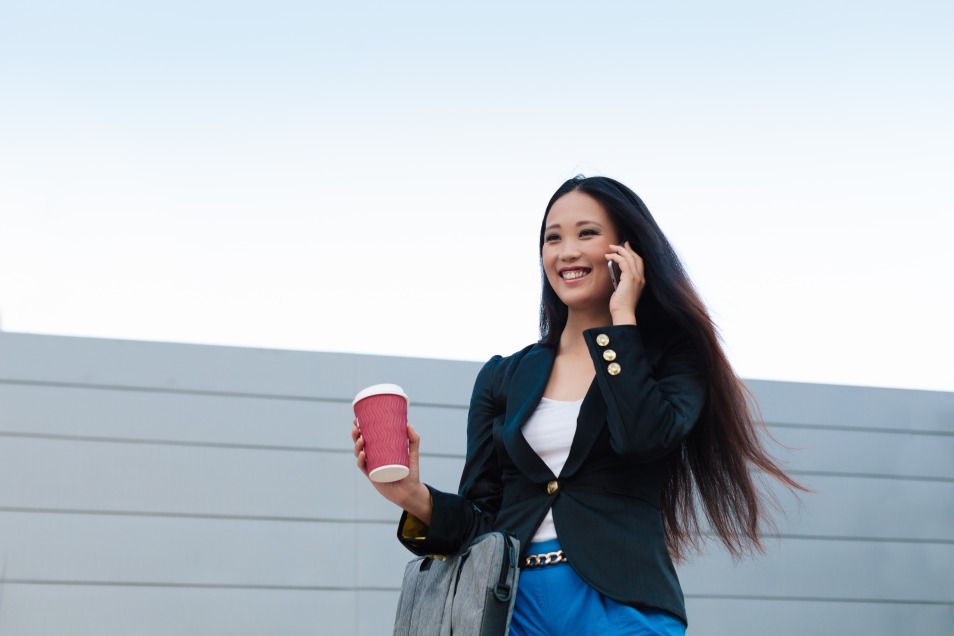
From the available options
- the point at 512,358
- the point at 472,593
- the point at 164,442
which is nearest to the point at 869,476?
the point at 164,442

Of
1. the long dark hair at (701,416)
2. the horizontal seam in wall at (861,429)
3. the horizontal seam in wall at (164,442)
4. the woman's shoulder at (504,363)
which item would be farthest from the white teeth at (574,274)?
the horizontal seam in wall at (861,429)

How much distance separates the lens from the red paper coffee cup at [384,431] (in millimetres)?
1784

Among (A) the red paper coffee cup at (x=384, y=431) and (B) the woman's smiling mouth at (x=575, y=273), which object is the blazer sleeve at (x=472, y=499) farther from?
(B) the woman's smiling mouth at (x=575, y=273)

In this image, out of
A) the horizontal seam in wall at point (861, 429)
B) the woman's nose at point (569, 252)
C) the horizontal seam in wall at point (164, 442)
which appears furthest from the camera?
the horizontal seam in wall at point (861, 429)

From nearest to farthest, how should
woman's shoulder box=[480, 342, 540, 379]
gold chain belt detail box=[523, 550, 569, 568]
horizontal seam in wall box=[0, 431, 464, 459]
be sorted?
gold chain belt detail box=[523, 550, 569, 568] → woman's shoulder box=[480, 342, 540, 379] → horizontal seam in wall box=[0, 431, 464, 459]

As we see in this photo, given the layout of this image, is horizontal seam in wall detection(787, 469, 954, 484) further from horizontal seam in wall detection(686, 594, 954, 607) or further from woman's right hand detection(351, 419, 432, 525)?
→ woman's right hand detection(351, 419, 432, 525)

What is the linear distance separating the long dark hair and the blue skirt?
31 cm

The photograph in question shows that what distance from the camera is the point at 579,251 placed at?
2051 millimetres

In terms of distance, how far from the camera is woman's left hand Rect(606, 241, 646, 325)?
6.35 feet

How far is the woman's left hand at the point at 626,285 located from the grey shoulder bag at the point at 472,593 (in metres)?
0.42

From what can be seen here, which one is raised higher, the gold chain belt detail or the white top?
the white top

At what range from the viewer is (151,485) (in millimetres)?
6223

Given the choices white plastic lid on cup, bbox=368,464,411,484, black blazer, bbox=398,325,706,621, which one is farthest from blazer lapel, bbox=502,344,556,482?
white plastic lid on cup, bbox=368,464,411,484

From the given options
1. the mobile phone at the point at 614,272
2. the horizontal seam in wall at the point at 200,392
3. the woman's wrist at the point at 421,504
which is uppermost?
the horizontal seam in wall at the point at 200,392
